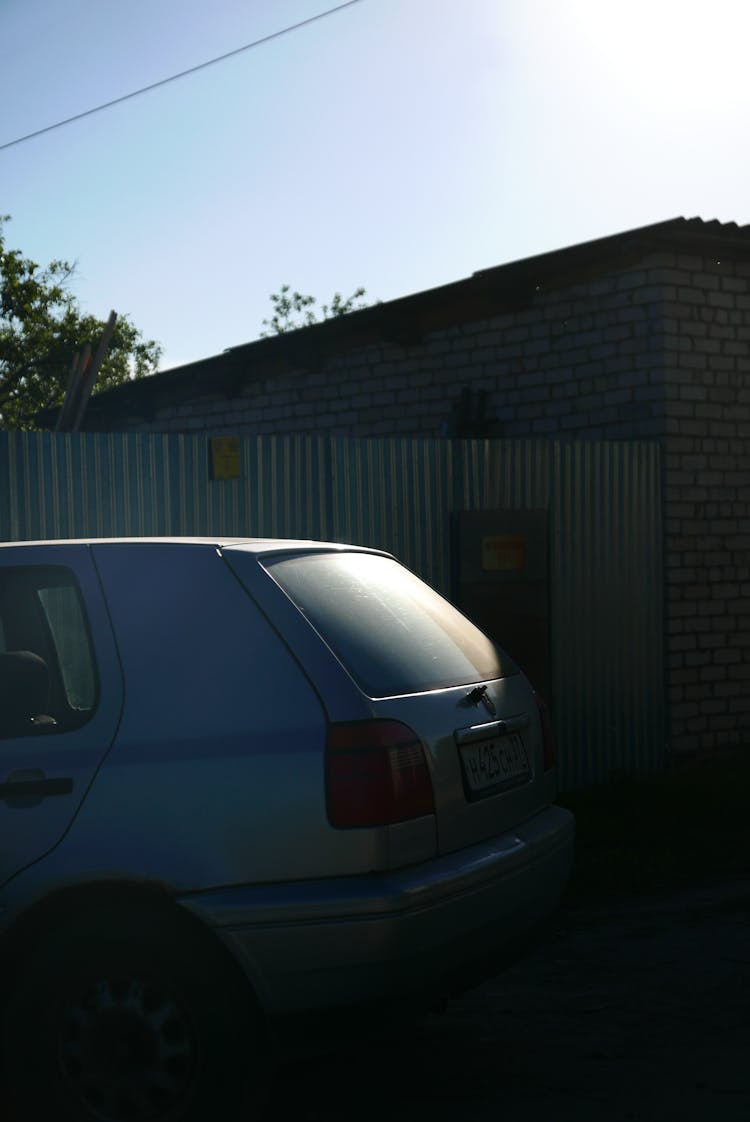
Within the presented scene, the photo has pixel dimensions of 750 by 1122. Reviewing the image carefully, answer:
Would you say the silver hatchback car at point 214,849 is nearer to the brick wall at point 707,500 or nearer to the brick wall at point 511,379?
the brick wall at point 707,500

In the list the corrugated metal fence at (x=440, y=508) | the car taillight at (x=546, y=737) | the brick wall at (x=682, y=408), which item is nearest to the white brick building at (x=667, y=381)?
the brick wall at (x=682, y=408)

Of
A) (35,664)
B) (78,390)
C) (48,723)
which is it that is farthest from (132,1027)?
(78,390)

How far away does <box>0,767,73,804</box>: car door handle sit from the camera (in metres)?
3.63

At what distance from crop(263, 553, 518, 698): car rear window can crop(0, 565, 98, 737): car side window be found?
63 cm

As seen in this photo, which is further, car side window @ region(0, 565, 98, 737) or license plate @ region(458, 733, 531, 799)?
license plate @ region(458, 733, 531, 799)

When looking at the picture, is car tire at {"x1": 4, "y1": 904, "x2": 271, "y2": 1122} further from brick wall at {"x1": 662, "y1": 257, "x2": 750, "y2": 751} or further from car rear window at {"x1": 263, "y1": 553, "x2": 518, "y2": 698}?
brick wall at {"x1": 662, "y1": 257, "x2": 750, "y2": 751}

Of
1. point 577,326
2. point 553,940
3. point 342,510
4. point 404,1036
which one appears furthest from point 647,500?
point 404,1036

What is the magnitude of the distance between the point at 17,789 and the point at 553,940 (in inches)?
130

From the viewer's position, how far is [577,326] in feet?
38.4

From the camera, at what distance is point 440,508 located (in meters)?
9.34

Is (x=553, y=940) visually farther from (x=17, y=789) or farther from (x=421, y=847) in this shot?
(x=17, y=789)

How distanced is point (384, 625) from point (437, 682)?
221mm

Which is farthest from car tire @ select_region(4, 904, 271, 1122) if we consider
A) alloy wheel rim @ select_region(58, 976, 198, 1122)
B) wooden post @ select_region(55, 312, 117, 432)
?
wooden post @ select_region(55, 312, 117, 432)

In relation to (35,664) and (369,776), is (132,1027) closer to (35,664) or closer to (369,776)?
(369,776)
